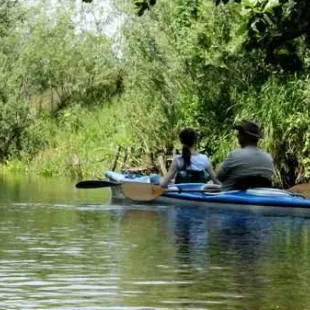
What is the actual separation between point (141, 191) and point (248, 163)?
3.01m

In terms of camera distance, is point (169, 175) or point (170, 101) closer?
point (169, 175)

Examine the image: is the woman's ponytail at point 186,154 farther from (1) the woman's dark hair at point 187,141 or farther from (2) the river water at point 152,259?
(2) the river water at point 152,259

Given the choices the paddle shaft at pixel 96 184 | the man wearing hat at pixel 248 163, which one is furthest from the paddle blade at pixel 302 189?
the man wearing hat at pixel 248 163

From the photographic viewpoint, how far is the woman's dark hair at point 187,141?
49.6 ft

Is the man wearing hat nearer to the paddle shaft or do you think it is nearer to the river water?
the river water

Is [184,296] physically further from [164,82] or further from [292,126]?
[164,82]

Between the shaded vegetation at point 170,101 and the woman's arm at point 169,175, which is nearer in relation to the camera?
the woman's arm at point 169,175

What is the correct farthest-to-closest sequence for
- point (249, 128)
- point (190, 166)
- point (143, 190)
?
point (143, 190), point (190, 166), point (249, 128)

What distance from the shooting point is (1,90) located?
38562 mm

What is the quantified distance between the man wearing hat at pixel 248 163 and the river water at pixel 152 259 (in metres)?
0.51

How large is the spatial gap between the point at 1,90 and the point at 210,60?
18103 mm

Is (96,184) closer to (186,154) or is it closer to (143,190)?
(143,190)

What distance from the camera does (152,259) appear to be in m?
9.27

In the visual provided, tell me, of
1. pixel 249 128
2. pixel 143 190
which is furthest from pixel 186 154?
pixel 249 128
